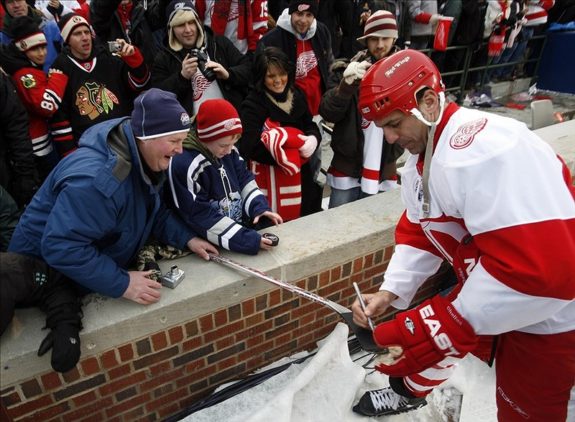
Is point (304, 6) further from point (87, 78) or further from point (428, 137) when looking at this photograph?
point (428, 137)

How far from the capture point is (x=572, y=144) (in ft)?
12.8

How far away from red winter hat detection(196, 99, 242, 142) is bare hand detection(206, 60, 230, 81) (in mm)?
1046

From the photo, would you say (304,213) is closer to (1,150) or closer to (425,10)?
(1,150)

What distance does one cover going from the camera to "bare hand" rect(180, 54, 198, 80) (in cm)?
332

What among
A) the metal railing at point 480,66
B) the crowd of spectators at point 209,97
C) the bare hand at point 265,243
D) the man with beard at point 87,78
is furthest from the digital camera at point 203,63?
the metal railing at point 480,66

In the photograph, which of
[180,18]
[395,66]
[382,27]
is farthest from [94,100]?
[395,66]

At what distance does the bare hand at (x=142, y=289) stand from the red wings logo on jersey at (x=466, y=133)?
4.77 feet

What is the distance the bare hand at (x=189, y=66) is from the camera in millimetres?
3320

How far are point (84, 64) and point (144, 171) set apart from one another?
1.95m

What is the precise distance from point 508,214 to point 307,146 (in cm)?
190

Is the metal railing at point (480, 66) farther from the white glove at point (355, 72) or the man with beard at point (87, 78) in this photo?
the man with beard at point (87, 78)

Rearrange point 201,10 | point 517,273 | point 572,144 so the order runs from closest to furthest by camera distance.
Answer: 1. point 517,273
2. point 572,144
3. point 201,10

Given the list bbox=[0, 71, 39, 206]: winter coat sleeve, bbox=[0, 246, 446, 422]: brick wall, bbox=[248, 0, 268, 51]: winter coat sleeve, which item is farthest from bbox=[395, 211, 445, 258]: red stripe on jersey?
bbox=[248, 0, 268, 51]: winter coat sleeve

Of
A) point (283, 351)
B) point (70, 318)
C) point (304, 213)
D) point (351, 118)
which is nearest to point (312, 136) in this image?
point (351, 118)
